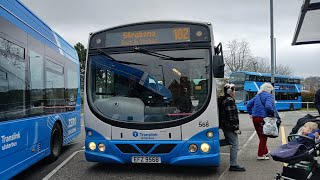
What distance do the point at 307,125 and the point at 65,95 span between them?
6138 millimetres

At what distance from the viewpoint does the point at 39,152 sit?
22.9ft

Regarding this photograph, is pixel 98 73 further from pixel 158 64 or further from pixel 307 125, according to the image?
pixel 307 125

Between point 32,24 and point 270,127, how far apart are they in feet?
16.8

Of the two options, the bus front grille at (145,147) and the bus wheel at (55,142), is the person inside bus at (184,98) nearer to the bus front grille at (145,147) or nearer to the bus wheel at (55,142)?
the bus front grille at (145,147)

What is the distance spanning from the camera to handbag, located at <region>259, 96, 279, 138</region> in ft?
25.0

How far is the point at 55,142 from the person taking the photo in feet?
28.0

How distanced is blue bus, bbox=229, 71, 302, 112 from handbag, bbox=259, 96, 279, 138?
22.8 metres

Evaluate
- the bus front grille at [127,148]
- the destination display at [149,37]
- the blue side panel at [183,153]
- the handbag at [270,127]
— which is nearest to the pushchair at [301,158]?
the blue side panel at [183,153]

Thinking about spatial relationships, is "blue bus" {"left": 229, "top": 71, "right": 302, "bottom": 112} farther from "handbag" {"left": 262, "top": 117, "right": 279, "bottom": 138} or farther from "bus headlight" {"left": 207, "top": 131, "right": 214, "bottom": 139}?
"bus headlight" {"left": 207, "top": 131, "right": 214, "bottom": 139}

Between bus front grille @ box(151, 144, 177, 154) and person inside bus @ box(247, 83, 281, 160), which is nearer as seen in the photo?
bus front grille @ box(151, 144, 177, 154)

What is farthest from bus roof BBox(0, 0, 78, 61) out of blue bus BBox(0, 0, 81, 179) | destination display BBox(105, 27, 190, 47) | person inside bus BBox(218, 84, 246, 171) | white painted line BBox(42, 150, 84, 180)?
person inside bus BBox(218, 84, 246, 171)

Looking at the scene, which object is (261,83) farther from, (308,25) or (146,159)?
(146,159)

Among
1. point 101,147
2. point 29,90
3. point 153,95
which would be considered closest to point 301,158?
point 153,95

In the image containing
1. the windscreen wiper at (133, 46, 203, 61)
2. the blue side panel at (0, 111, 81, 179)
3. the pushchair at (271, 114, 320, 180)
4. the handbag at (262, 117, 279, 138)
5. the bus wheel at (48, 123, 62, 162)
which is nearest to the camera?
the pushchair at (271, 114, 320, 180)
